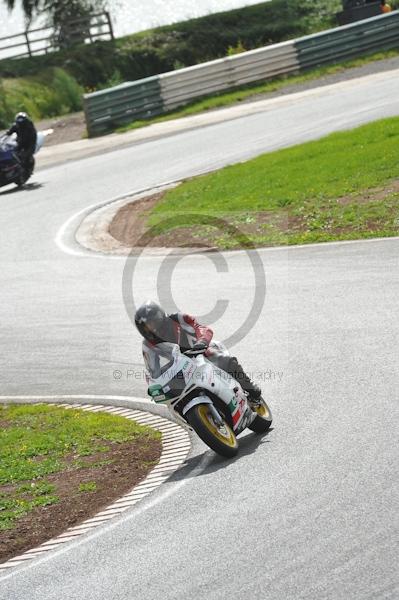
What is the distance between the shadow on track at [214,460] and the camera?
9.70 m

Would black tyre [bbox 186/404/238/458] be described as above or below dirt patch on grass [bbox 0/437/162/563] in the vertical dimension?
above

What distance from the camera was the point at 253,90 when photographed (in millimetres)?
36000

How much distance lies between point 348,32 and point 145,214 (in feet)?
57.1

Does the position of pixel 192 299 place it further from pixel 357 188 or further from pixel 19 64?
pixel 19 64

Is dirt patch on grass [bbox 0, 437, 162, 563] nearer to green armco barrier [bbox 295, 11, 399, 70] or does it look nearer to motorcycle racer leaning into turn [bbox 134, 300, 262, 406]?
motorcycle racer leaning into turn [bbox 134, 300, 262, 406]

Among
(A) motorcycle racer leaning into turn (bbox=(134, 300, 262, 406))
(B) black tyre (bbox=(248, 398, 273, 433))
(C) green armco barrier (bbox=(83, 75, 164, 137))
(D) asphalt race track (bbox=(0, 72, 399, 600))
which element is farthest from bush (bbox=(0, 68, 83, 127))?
(B) black tyre (bbox=(248, 398, 273, 433))

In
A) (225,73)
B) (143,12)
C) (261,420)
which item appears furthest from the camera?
(143,12)

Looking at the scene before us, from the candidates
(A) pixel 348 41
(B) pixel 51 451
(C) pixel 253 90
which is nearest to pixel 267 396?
(B) pixel 51 451

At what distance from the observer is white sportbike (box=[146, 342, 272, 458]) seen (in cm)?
968

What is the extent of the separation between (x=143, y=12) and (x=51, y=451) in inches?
2243

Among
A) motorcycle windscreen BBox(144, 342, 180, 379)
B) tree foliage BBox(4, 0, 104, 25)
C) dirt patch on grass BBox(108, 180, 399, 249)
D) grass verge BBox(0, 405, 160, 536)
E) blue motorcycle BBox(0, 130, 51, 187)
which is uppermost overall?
→ tree foliage BBox(4, 0, 104, 25)

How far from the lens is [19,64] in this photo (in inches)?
1804

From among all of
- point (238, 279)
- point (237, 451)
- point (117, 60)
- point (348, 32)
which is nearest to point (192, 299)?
point (238, 279)

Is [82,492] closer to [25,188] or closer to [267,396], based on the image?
[267,396]
